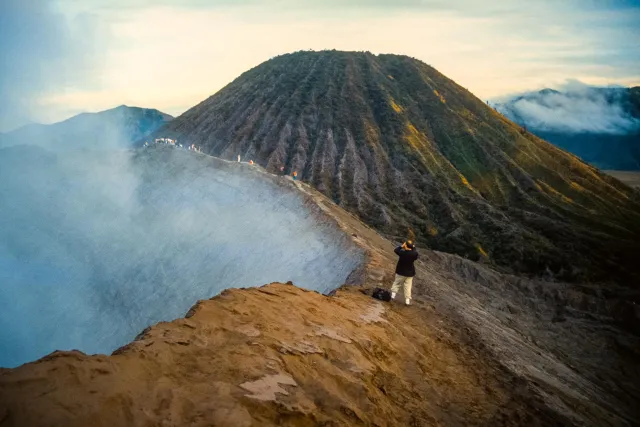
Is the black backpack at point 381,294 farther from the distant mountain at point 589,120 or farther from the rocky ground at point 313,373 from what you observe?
the distant mountain at point 589,120

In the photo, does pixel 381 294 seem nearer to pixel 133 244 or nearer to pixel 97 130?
pixel 133 244

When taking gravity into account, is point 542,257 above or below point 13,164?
below

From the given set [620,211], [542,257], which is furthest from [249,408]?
[620,211]

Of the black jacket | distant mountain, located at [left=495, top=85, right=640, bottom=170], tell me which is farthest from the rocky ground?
distant mountain, located at [left=495, top=85, right=640, bottom=170]

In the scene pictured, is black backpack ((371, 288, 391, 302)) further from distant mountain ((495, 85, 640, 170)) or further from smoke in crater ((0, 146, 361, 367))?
distant mountain ((495, 85, 640, 170))

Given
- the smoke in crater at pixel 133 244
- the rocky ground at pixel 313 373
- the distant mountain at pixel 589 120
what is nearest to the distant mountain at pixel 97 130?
the smoke in crater at pixel 133 244

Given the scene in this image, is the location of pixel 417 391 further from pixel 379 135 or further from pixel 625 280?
pixel 379 135


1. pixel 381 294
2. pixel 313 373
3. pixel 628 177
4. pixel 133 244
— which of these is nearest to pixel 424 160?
pixel 133 244
